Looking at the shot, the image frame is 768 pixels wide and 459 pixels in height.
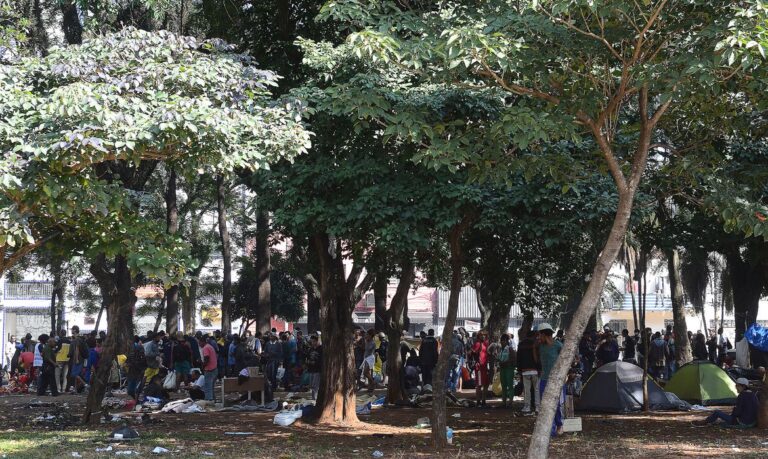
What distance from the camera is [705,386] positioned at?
60.0ft

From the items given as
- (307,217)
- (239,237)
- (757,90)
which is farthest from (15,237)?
(239,237)

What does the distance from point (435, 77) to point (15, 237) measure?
4728 mm

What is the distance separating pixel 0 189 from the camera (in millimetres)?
7719

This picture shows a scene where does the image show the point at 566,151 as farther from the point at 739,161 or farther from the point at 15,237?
the point at 15,237

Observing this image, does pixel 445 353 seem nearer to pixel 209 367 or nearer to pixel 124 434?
pixel 124 434

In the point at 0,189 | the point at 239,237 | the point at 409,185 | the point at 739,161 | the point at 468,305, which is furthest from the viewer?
the point at 468,305

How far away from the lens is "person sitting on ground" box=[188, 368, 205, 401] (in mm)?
19562

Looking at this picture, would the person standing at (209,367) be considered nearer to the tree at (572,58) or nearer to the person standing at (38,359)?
the person standing at (38,359)

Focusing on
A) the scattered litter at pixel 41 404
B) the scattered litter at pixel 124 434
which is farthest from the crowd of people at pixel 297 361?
the scattered litter at pixel 124 434

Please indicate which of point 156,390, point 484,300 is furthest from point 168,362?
point 484,300

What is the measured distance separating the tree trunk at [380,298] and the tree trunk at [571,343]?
26.6 feet

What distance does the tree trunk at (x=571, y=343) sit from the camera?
847 centimetres

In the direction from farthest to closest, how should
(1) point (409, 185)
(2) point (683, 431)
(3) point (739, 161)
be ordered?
(2) point (683, 431) < (3) point (739, 161) < (1) point (409, 185)

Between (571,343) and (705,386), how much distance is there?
433 inches
